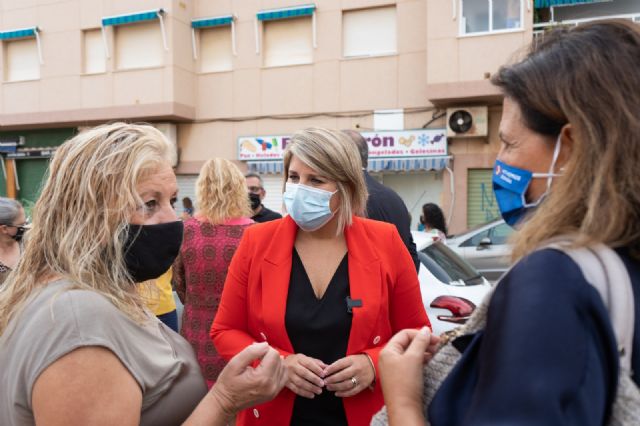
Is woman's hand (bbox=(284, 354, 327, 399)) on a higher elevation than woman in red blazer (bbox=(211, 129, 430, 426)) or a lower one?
lower

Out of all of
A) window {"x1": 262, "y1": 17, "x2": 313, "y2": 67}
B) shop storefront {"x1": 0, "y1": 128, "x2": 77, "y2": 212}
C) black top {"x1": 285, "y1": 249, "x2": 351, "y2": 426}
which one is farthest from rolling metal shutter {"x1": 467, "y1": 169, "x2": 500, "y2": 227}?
shop storefront {"x1": 0, "y1": 128, "x2": 77, "y2": 212}

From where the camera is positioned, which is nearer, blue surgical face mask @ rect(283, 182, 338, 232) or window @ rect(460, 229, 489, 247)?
→ blue surgical face mask @ rect(283, 182, 338, 232)

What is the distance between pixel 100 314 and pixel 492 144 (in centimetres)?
1339

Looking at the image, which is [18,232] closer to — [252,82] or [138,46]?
[252,82]

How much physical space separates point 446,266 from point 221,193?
86.7 inches

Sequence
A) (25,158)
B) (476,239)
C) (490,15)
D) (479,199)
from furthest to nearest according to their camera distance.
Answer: (25,158) → (479,199) → (490,15) → (476,239)

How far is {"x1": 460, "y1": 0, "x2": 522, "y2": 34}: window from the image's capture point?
13266 mm

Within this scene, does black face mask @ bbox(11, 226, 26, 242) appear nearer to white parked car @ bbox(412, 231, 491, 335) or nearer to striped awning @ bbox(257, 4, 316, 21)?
white parked car @ bbox(412, 231, 491, 335)

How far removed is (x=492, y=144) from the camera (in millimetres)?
13922

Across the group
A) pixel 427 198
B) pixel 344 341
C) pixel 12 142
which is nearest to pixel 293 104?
pixel 427 198

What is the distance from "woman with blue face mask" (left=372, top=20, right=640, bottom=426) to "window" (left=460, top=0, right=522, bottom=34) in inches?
515

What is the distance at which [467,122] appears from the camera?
1375 centimetres

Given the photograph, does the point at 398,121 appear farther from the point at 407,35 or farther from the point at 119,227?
the point at 119,227

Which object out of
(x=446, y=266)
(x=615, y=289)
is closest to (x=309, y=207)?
(x=615, y=289)
